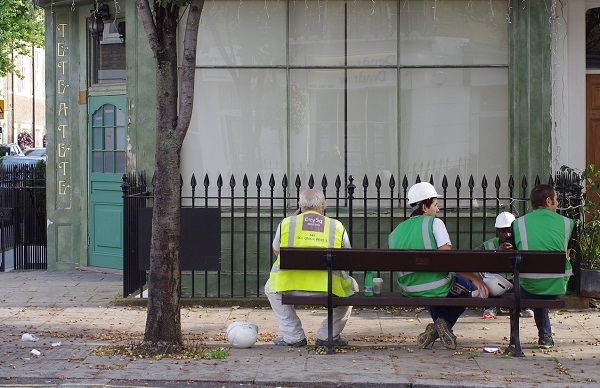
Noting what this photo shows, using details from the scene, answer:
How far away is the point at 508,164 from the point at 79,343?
572cm

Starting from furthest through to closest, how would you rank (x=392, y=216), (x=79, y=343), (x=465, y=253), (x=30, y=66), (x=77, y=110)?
(x=30, y=66)
(x=77, y=110)
(x=392, y=216)
(x=79, y=343)
(x=465, y=253)

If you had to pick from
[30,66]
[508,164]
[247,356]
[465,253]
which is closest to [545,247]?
[465,253]

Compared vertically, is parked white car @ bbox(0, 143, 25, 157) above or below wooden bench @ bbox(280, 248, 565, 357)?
above

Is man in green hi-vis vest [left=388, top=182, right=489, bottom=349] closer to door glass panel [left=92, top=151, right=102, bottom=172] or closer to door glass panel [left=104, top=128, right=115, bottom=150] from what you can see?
door glass panel [left=104, top=128, right=115, bottom=150]

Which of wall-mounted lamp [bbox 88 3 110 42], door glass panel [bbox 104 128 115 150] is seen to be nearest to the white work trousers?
door glass panel [bbox 104 128 115 150]

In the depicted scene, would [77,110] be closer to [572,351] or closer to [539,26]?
[539,26]

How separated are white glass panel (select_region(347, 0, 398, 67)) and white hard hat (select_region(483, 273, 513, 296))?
3661 mm

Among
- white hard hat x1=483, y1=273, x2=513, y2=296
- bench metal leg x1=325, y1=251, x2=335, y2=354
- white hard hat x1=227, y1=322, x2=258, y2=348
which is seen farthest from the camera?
white hard hat x1=483, y1=273, x2=513, y2=296

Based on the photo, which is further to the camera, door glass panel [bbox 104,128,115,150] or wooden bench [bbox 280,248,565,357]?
door glass panel [bbox 104,128,115,150]

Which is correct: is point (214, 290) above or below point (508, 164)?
below

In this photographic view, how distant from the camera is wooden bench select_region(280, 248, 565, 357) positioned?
8727mm

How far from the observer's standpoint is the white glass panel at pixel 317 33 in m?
12.6

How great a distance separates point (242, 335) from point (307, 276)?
0.76 m

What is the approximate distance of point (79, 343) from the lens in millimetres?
9391
